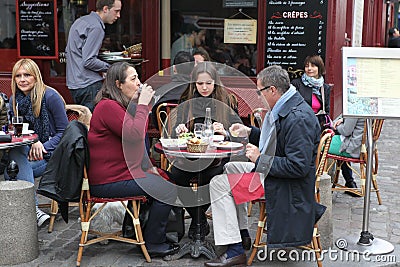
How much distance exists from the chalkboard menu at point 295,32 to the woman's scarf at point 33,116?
2.99m

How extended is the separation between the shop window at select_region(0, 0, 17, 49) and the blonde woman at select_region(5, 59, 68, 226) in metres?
A: 2.89

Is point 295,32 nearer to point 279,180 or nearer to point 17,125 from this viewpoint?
point 279,180

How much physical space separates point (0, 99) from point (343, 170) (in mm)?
3497

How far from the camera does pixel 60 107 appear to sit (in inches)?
202

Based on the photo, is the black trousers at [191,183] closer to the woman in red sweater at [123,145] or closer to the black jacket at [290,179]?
the woman in red sweater at [123,145]

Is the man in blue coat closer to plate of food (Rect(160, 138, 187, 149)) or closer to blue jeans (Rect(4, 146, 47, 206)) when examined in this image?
plate of food (Rect(160, 138, 187, 149))

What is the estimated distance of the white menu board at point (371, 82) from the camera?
442 centimetres

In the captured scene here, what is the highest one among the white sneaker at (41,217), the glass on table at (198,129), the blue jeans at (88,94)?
the blue jeans at (88,94)

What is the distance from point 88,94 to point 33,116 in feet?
4.35

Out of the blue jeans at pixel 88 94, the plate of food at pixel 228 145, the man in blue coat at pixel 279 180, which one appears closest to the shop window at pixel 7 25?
the blue jeans at pixel 88 94

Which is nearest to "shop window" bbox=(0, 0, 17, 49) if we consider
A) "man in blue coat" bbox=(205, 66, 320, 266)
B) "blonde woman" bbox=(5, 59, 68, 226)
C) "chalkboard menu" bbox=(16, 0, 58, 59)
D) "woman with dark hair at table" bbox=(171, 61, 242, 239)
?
"chalkboard menu" bbox=(16, 0, 58, 59)

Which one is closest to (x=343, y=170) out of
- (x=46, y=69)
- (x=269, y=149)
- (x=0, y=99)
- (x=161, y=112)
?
(x=161, y=112)

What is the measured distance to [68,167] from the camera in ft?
13.4

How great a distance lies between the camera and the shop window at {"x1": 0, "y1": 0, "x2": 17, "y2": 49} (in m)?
7.71
